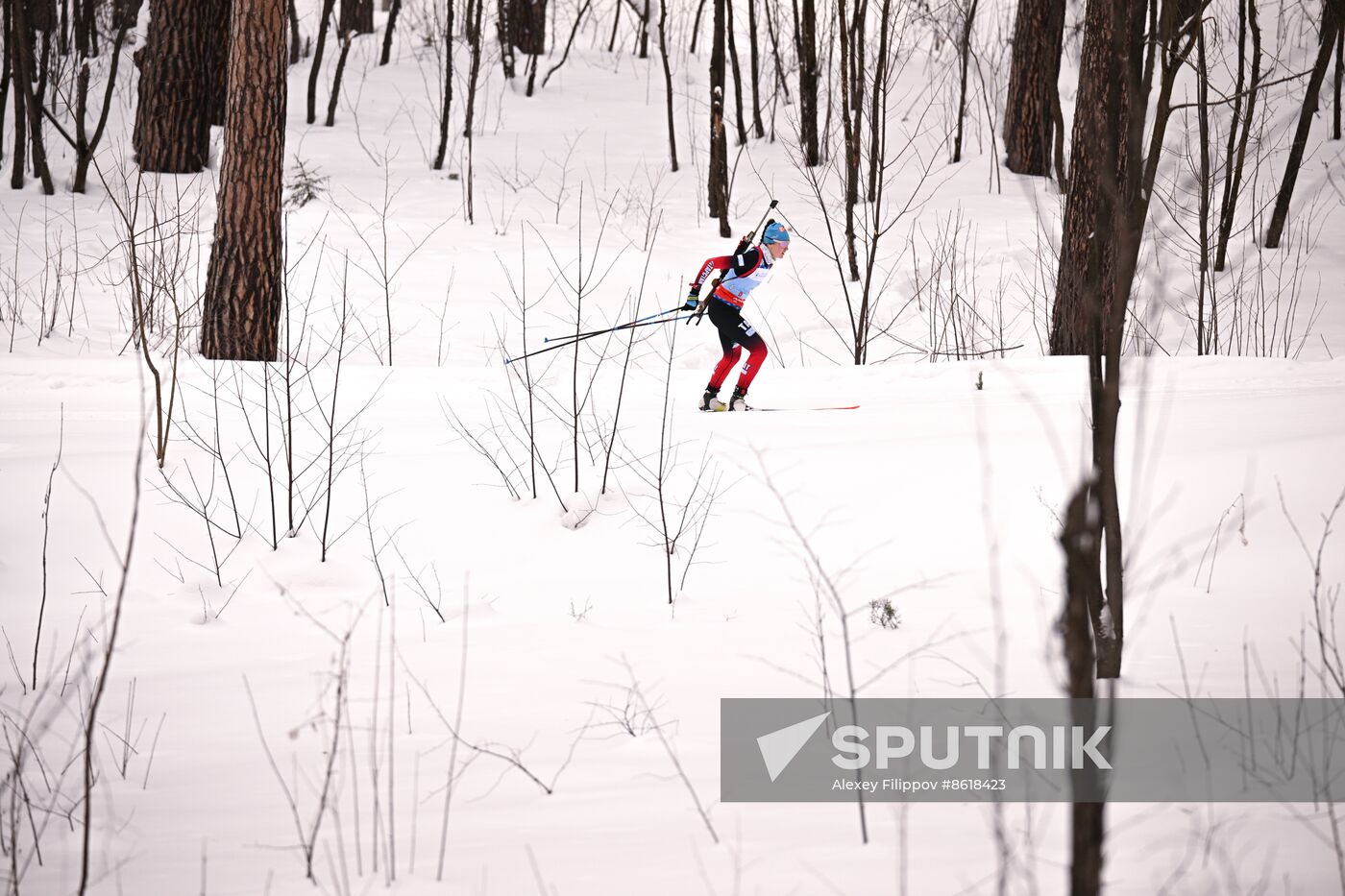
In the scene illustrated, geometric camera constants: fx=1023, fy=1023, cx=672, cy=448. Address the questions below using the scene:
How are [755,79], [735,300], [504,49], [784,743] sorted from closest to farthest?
[784,743], [735,300], [755,79], [504,49]

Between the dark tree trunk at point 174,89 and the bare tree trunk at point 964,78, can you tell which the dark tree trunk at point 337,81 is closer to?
the dark tree trunk at point 174,89

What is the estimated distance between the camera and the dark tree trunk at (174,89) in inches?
505

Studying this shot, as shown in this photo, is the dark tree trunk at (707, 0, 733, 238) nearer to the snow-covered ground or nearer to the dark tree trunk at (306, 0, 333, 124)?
the snow-covered ground

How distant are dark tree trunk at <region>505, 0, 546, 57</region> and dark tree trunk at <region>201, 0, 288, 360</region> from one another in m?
11.9

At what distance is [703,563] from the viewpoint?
15.3 ft

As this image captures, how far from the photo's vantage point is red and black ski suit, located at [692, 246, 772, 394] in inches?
285

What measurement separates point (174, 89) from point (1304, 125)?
13.5 meters

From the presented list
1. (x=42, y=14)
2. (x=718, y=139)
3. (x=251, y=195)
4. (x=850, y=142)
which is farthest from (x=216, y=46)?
(x=850, y=142)

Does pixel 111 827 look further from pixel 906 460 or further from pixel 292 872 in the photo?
pixel 906 460

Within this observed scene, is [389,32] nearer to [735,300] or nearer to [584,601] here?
[735,300]

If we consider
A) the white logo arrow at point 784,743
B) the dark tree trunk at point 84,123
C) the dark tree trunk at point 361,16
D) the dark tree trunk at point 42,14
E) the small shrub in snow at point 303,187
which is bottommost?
the white logo arrow at point 784,743

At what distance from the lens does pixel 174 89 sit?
13203 millimetres

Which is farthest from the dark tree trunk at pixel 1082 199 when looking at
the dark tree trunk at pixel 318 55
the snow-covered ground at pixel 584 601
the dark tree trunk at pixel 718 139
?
the dark tree trunk at pixel 318 55

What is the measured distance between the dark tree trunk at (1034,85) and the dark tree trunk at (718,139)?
4.25 m
